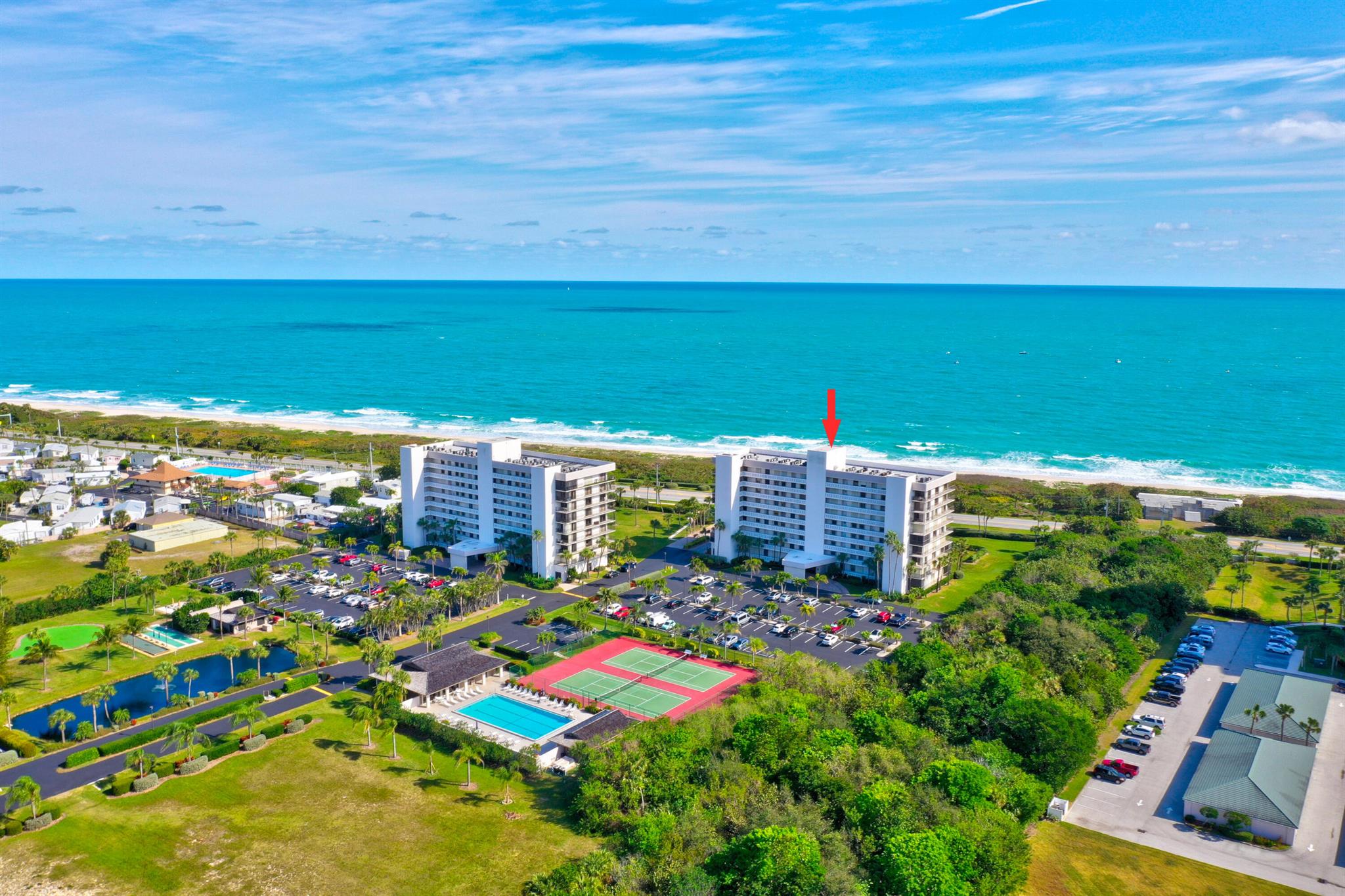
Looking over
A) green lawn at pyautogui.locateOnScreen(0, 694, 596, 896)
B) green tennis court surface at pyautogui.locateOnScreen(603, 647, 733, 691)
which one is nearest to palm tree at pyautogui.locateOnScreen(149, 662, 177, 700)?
green lawn at pyautogui.locateOnScreen(0, 694, 596, 896)

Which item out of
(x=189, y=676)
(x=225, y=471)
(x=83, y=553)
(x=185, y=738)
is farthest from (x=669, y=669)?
(x=225, y=471)

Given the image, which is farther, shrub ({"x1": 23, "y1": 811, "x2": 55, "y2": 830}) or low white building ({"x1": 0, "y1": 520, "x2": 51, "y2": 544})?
low white building ({"x1": 0, "y1": 520, "x2": 51, "y2": 544})

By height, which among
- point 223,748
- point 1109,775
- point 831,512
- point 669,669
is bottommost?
point 1109,775

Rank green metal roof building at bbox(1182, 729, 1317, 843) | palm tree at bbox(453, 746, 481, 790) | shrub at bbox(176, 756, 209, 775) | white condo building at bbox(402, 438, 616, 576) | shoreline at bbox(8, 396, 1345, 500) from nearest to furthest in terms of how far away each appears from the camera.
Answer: green metal roof building at bbox(1182, 729, 1317, 843)
palm tree at bbox(453, 746, 481, 790)
shrub at bbox(176, 756, 209, 775)
white condo building at bbox(402, 438, 616, 576)
shoreline at bbox(8, 396, 1345, 500)

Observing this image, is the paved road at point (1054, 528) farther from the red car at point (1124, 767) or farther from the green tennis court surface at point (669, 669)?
the red car at point (1124, 767)

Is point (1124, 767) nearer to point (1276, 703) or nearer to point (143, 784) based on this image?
point (1276, 703)

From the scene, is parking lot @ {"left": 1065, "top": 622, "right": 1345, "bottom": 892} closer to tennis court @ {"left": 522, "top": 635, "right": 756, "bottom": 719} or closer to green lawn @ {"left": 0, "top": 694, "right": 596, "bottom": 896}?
tennis court @ {"left": 522, "top": 635, "right": 756, "bottom": 719}

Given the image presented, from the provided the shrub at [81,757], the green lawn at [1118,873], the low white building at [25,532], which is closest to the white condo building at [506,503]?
the shrub at [81,757]
